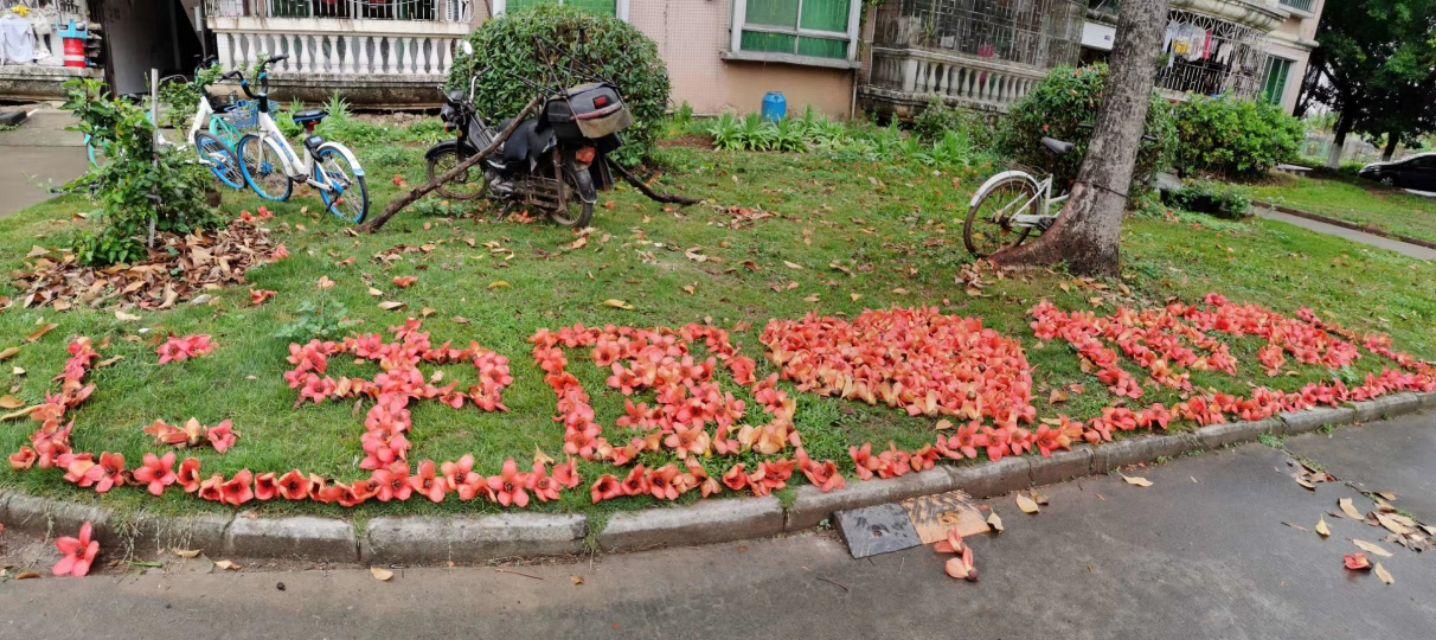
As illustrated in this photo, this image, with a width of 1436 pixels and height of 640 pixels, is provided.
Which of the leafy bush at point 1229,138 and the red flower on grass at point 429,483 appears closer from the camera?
the red flower on grass at point 429,483

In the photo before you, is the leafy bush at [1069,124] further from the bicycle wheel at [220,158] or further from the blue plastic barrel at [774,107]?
the bicycle wheel at [220,158]

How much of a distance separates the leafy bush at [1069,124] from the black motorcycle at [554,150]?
5.61 meters

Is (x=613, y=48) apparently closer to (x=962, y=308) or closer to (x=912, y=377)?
(x=962, y=308)

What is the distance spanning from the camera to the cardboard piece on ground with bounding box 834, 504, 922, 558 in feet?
11.5

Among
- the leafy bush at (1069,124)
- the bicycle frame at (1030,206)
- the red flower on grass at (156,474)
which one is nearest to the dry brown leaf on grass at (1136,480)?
the bicycle frame at (1030,206)

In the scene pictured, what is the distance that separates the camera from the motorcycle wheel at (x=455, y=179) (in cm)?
752

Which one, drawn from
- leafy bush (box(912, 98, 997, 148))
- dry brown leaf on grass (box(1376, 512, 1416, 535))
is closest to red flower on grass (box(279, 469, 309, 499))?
dry brown leaf on grass (box(1376, 512, 1416, 535))

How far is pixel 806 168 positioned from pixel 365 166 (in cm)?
525

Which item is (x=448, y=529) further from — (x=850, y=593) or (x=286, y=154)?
(x=286, y=154)

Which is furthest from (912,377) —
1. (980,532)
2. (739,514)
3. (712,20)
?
(712,20)

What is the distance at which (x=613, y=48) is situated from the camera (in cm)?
872

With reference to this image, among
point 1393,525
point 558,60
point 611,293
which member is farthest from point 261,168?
point 1393,525

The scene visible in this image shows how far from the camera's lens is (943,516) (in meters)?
3.74

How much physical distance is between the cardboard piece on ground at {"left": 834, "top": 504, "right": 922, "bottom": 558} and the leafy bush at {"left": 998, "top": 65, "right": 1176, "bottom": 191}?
7.42 m
